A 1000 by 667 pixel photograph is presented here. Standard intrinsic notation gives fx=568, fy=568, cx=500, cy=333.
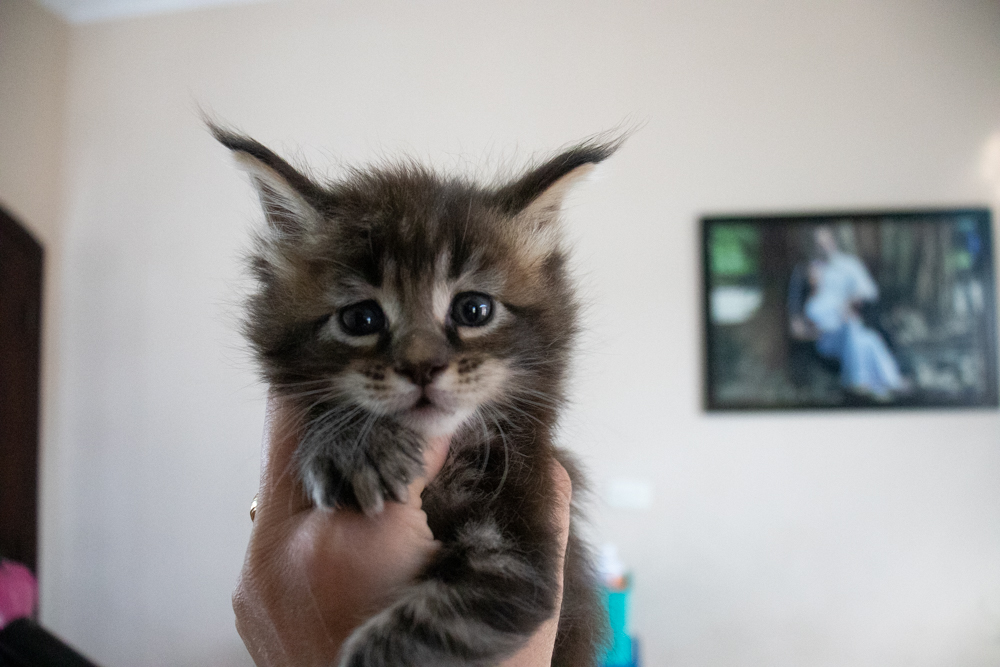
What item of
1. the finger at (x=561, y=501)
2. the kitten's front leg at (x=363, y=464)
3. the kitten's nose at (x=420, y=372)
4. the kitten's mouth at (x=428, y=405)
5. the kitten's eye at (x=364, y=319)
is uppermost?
the kitten's eye at (x=364, y=319)

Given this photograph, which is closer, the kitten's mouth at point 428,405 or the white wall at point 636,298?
the kitten's mouth at point 428,405

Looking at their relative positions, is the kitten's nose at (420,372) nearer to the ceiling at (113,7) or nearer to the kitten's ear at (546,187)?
the kitten's ear at (546,187)

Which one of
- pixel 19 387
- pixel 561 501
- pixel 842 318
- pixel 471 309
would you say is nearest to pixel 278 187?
pixel 471 309

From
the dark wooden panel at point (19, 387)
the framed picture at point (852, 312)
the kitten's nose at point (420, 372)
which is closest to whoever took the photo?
A: the kitten's nose at point (420, 372)

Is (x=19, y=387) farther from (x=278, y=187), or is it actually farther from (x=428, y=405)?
(x=428, y=405)

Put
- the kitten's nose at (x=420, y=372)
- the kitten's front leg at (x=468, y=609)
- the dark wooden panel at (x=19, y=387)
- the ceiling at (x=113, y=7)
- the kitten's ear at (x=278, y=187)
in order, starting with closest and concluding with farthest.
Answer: the kitten's front leg at (x=468, y=609), the kitten's nose at (x=420, y=372), the kitten's ear at (x=278, y=187), the dark wooden panel at (x=19, y=387), the ceiling at (x=113, y=7)


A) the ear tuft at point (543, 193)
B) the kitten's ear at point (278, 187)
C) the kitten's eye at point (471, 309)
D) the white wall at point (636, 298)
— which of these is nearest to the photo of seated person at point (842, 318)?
the white wall at point (636, 298)

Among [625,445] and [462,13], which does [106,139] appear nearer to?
[462,13]
